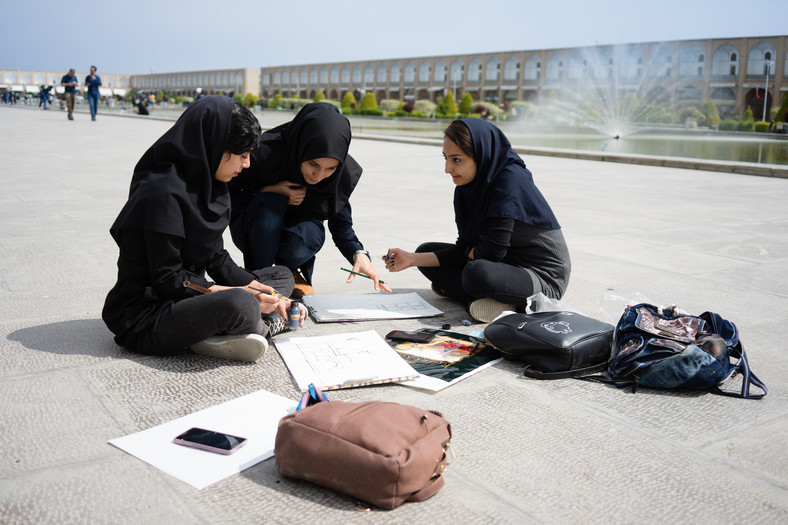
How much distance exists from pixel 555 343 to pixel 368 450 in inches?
48.3

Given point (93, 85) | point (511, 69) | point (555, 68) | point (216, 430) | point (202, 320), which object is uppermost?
point (511, 69)

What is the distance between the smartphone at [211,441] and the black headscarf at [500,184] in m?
1.84

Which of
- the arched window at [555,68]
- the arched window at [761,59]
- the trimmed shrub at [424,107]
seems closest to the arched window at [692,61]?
the arched window at [761,59]

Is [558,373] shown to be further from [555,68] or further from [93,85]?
[555,68]

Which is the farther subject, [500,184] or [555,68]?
[555,68]

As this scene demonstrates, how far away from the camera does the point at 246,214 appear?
3.84m

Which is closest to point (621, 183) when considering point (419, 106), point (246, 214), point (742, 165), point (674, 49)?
point (742, 165)

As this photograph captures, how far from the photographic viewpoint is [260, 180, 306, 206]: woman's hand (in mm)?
3832

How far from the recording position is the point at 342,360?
2891 mm

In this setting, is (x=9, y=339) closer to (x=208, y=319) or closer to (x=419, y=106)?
(x=208, y=319)

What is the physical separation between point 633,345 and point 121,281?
2.04 meters

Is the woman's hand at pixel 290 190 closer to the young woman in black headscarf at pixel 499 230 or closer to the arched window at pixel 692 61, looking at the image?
the young woman in black headscarf at pixel 499 230

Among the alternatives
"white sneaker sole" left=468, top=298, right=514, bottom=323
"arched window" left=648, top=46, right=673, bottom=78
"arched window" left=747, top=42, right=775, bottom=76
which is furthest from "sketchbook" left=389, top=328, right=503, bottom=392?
"arched window" left=648, top=46, right=673, bottom=78

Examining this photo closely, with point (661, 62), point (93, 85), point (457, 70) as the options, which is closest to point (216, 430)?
point (93, 85)
